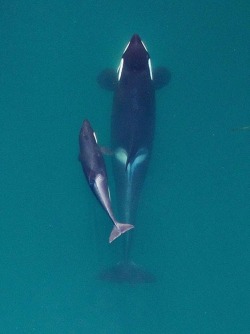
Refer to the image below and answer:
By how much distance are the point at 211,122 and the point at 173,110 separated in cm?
42

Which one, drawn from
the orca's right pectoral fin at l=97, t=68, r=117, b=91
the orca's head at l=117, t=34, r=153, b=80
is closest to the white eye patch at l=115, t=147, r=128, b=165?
the orca's head at l=117, t=34, r=153, b=80

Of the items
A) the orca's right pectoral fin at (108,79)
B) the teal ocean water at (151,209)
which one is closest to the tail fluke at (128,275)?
the teal ocean water at (151,209)

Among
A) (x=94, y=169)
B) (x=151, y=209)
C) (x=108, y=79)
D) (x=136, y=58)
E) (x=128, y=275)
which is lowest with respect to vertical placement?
(x=128, y=275)

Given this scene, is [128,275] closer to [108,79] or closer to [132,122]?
[132,122]

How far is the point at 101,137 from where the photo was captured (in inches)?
212

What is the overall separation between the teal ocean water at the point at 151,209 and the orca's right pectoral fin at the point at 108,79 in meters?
0.23

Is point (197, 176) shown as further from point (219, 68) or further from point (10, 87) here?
point (10, 87)

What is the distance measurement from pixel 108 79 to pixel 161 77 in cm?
53

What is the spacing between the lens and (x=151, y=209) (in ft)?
18.1

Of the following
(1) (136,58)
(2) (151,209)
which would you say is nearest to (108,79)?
(1) (136,58)

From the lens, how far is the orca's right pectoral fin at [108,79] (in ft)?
17.0

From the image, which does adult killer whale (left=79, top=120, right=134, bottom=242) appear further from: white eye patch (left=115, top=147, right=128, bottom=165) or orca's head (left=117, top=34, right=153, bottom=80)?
orca's head (left=117, top=34, right=153, bottom=80)

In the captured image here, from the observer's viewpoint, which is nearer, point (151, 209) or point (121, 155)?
point (121, 155)

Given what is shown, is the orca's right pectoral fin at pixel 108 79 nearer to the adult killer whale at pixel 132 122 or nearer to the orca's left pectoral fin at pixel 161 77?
the adult killer whale at pixel 132 122
